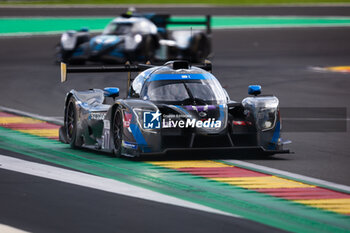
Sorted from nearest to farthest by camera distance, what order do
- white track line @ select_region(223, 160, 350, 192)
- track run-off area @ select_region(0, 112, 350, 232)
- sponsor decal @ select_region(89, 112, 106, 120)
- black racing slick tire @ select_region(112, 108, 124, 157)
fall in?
track run-off area @ select_region(0, 112, 350, 232)
white track line @ select_region(223, 160, 350, 192)
black racing slick tire @ select_region(112, 108, 124, 157)
sponsor decal @ select_region(89, 112, 106, 120)

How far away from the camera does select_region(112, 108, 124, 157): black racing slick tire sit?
459 inches

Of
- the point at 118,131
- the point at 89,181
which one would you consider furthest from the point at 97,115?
the point at 89,181

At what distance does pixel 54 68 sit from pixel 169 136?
15.4 metres

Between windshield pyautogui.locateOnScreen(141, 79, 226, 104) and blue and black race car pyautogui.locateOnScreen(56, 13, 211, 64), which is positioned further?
blue and black race car pyautogui.locateOnScreen(56, 13, 211, 64)

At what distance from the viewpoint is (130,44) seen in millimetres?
26594

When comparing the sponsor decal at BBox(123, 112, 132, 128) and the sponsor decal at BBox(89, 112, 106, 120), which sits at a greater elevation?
the sponsor decal at BBox(123, 112, 132, 128)

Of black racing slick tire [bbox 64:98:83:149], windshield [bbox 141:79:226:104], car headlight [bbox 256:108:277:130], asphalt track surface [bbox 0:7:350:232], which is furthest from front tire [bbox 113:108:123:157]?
car headlight [bbox 256:108:277:130]

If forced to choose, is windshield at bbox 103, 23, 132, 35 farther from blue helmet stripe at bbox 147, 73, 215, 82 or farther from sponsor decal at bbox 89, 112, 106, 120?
blue helmet stripe at bbox 147, 73, 215, 82

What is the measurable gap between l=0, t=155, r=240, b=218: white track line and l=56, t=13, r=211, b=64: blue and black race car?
1475cm

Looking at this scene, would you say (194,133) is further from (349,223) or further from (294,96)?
(294,96)

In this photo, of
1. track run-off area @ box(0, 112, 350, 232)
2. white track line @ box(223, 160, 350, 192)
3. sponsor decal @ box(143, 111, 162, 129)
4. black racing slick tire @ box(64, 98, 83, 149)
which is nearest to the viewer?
track run-off area @ box(0, 112, 350, 232)

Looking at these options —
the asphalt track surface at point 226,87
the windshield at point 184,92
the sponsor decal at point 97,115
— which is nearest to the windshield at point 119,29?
the asphalt track surface at point 226,87

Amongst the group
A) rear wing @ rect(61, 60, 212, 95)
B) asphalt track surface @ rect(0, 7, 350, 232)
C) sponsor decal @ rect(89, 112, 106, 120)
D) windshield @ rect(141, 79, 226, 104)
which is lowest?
asphalt track surface @ rect(0, 7, 350, 232)

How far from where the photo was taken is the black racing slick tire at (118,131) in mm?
11656
